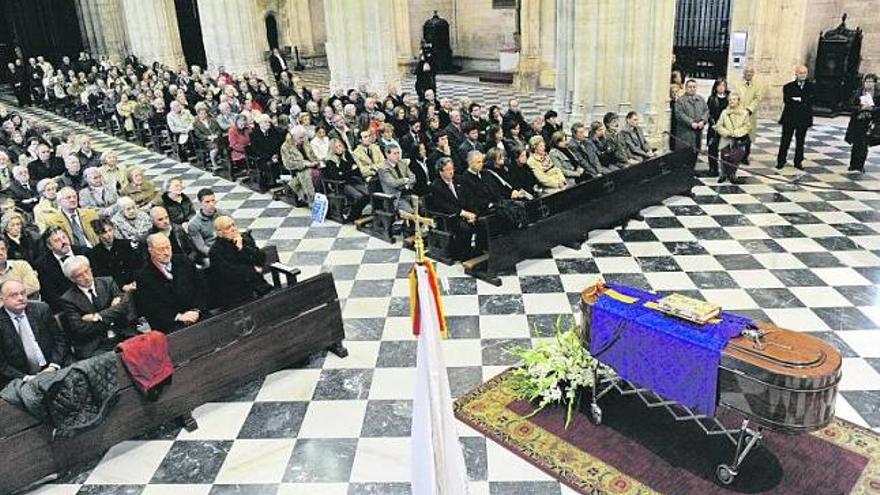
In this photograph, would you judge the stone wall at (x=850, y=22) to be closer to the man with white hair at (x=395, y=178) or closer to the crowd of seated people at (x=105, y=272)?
the man with white hair at (x=395, y=178)

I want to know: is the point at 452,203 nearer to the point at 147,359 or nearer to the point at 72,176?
the point at 147,359

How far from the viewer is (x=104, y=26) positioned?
96.4 ft

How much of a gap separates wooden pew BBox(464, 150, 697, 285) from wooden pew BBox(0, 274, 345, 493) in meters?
2.21

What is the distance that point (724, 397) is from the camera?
4141mm

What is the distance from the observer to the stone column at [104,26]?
1149 inches

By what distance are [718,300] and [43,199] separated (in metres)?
7.51

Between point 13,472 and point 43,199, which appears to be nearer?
point 13,472

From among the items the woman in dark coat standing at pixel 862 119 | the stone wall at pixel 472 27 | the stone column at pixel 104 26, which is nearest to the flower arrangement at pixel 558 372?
the woman in dark coat standing at pixel 862 119

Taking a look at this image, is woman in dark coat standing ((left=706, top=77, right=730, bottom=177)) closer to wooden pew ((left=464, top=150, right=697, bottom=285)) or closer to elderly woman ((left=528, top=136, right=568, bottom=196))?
wooden pew ((left=464, top=150, right=697, bottom=285))

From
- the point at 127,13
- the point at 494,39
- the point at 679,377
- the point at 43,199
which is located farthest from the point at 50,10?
the point at 679,377

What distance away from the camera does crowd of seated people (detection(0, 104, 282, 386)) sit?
16.9 feet

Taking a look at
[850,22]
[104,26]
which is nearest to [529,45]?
[850,22]

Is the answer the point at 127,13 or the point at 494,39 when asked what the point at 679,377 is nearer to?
the point at 494,39

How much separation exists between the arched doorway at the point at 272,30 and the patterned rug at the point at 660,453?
28.2 metres
